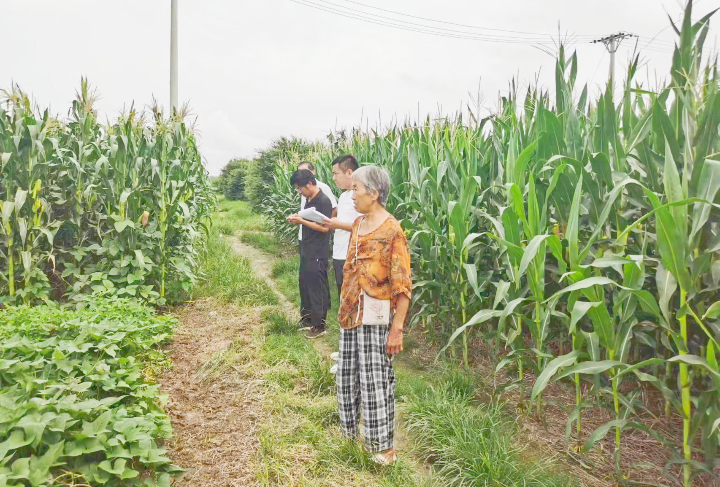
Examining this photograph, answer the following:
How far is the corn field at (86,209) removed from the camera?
548 cm

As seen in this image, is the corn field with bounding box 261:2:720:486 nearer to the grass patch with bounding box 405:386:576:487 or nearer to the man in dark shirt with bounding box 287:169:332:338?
the grass patch with bounding box 405:386:576:487

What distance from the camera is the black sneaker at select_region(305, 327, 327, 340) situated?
17.6 ft

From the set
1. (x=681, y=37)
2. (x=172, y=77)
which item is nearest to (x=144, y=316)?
(x=681, y=37)

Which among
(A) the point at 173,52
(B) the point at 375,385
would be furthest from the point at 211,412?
(A) the point at 173,52

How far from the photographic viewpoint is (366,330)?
9.62ft

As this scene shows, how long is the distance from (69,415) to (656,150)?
3.48 meters

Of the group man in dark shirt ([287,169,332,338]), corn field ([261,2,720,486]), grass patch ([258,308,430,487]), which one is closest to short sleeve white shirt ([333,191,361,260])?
man in dark shirt ([287,169,332,338])

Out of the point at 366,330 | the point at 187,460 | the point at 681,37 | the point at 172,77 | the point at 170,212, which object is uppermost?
the point at 172,77

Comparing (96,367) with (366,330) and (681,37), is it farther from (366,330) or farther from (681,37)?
(681,37)

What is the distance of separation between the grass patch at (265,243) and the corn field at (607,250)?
276 inches

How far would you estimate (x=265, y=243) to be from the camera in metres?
11.8

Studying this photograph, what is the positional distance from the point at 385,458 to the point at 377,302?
891mm

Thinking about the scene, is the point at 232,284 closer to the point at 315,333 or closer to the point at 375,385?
the point at 315,333

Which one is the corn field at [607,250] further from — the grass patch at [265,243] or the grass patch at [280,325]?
the grass patch at [265,243]
